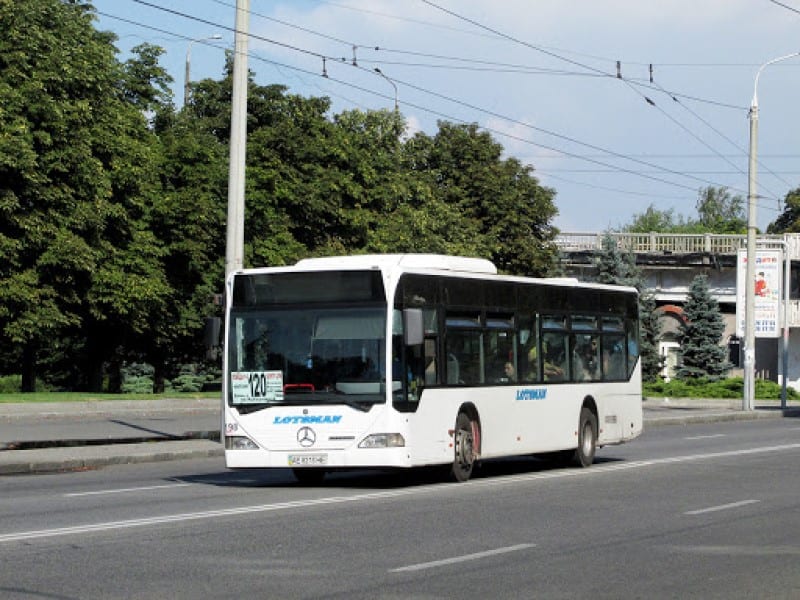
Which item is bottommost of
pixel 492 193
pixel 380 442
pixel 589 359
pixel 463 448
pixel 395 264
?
pixel 463 448

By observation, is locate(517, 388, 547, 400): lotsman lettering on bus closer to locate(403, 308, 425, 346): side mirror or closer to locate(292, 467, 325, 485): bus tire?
locate(292, 467, 325, 485): bus tire

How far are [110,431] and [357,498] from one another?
15550 millimetres

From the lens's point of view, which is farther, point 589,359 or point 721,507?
point 589,359

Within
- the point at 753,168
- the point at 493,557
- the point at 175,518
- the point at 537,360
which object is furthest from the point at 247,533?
the point at 753,168

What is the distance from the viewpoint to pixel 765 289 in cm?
5300

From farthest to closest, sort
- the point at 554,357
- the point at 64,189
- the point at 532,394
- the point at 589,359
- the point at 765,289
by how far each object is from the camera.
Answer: the point at 765,289 < the point at 64,189 < the point at 589,359 < the point at 554,357 < the point at 532,394

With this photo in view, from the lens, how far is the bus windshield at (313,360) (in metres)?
17.8

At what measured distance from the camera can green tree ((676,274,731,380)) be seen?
7356 cm

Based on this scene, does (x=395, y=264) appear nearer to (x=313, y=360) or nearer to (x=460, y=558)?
(x=313, y=360)

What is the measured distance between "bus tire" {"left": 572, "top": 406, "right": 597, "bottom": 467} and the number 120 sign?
619 centimetres

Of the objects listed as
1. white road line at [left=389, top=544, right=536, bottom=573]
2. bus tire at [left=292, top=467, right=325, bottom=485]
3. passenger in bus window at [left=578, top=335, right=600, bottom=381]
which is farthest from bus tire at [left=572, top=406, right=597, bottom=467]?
white road line at [left=389, top=544, right=536, bottom=573]

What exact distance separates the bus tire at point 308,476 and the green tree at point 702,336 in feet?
183

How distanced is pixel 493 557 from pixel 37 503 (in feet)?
20.2

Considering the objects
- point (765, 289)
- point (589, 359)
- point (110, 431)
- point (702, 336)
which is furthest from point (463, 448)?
point (702, 336)
